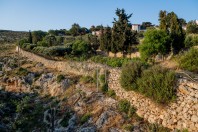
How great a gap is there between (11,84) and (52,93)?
29.1 ft

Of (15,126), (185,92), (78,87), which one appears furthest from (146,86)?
(15,126)

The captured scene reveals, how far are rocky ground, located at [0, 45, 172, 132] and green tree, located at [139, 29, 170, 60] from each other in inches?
465

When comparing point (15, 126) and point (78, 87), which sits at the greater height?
point (78, 87)

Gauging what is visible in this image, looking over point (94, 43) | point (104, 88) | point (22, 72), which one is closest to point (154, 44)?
point (104, 88)

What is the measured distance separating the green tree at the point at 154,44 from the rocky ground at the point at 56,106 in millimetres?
11802

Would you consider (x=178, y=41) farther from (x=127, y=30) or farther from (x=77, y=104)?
(x=77, y=104)

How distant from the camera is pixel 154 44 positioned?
41875mm

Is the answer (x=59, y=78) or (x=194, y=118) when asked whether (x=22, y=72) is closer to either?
(x=59, y=78)

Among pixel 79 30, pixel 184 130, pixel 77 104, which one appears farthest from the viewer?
pixel 79 30

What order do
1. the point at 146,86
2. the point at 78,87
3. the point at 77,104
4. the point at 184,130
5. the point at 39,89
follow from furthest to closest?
the point at 39,89 → the point at 78,87 → the point at 77,104 → the point at 146,86 → the point at 184,130

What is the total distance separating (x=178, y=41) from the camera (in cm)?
4538

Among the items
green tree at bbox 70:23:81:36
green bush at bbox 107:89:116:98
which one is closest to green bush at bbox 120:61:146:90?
green bush at bbox 107:89:116:98

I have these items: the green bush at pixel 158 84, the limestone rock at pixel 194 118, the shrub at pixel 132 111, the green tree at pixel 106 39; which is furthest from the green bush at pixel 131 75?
the green tree at pixel 106 39

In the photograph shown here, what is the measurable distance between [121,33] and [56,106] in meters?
20.2
